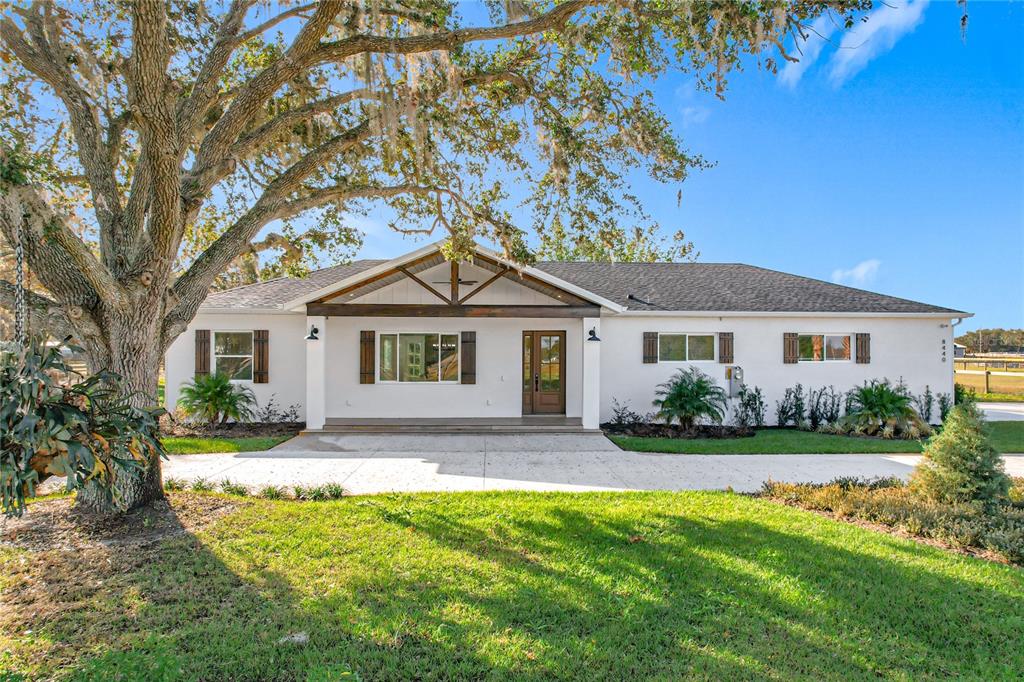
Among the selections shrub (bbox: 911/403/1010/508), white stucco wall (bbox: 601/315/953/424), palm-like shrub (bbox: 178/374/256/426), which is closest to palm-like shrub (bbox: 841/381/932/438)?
white stucco wall (bbox: 601/315/953/424)

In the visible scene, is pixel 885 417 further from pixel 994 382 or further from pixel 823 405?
pixel 994 382

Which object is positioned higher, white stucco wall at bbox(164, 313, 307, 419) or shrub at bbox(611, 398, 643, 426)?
white stucco wall at bbox(164, 313, 307, 419)

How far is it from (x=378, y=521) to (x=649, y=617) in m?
3.09

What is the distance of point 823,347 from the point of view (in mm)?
12234

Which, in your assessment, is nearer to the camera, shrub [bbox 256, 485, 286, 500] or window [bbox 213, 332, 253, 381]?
shrub [bbox 256, 485, 286, 500]

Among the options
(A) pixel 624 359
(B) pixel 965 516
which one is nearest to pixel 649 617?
(B) pixel 965 516

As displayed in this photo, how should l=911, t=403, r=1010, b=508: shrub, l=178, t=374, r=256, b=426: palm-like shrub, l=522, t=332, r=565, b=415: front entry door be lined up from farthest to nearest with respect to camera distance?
l=522, t=332, r=565, b=415: front entry door < l=178, t=374, r=256, b=426: palm-like shrub < l=911, t=403, r=1010, b=508: shrub

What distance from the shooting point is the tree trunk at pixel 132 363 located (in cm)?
499

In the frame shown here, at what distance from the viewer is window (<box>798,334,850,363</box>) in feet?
40.1

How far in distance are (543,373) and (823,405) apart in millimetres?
7286

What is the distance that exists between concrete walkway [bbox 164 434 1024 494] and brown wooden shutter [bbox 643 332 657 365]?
3198 millimetres

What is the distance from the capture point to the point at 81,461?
2729mm

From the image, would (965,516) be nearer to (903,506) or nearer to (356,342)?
(903,506)

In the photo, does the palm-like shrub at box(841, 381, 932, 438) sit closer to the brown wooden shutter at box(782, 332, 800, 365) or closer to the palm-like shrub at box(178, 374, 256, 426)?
the brown wooden shutter at box(782, 332, 800, 365)
